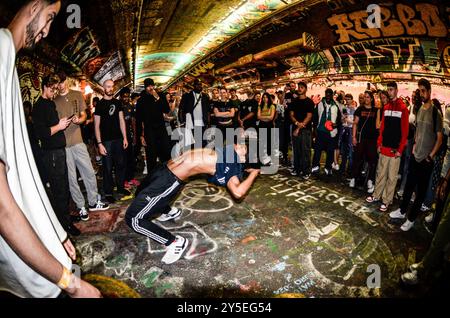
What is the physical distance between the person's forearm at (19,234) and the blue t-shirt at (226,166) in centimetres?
218

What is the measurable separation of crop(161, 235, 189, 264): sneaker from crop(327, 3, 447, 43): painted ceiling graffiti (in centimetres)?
1202

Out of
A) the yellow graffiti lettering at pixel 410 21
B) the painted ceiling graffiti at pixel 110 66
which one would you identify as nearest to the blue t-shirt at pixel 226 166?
the yellow graffiti lettering at pixel 410 21

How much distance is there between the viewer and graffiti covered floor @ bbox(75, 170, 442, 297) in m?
2.55

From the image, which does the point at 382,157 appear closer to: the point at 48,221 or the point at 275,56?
the point at 48,221

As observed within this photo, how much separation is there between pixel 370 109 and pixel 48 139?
6478 millimetres

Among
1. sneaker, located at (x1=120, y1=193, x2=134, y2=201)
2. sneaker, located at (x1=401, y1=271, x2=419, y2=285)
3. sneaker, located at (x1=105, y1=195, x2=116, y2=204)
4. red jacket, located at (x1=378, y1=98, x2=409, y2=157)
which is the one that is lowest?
sneaker, located at (x1=401, y1=271, x2=419, y2=285)

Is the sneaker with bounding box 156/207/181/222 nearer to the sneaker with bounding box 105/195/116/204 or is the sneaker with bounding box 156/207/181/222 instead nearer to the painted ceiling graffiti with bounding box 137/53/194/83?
the sneaker with bounding box 105/195/116/204

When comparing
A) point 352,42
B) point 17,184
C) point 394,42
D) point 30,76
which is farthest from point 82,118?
point 394,42

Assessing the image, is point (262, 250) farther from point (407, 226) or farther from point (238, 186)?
point (407, 226)

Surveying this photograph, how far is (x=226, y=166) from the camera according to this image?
9.37 ft

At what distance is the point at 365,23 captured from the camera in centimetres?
1094

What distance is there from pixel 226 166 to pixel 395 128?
3598 millimetres

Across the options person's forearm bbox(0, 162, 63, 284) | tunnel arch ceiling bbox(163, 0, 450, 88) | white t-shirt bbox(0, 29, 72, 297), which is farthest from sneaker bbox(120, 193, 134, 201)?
tunnel arch ceiling bbox(163, 0, 450, 88)
